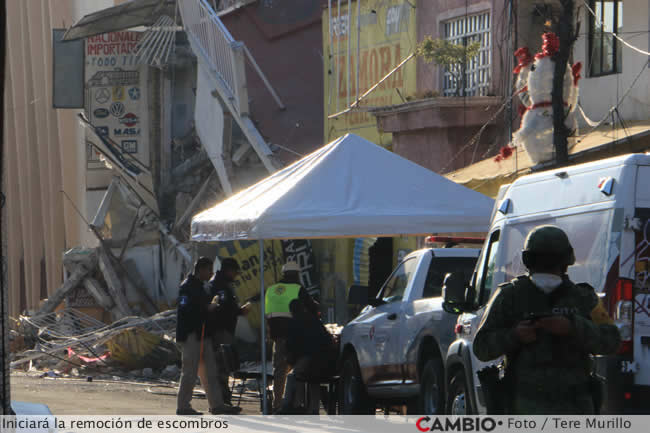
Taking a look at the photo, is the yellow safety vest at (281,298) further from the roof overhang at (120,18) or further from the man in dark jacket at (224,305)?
the roof overhang at (120,18)

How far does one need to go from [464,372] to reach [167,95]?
20.1 m

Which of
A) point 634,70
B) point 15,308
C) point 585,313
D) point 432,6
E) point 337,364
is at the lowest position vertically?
point 15,308

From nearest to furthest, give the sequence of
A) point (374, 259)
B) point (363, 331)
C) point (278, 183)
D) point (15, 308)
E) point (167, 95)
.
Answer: point (363, 331), point (278, 183), point (374, 259), point (167, 95), point (15, 308)

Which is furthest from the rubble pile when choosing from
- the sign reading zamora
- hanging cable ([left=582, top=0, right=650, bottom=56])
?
hanging cable ([left=582, top=0, right=650, bottom=56])

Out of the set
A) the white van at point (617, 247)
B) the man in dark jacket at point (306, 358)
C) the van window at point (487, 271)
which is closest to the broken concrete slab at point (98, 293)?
the man in dark jacket at point (306, 358)

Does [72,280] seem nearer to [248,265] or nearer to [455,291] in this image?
[248,265]

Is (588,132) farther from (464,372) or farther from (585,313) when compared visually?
(585,313)

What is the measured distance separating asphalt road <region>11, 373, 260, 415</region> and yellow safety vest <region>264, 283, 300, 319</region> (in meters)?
1.90

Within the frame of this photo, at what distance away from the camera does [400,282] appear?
12102 mm

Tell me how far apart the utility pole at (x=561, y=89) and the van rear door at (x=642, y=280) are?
22.5ft

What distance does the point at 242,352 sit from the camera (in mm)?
22078

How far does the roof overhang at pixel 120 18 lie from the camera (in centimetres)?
2569

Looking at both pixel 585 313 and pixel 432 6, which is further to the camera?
pixel 432 6

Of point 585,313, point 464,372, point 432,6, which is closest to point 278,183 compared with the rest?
point 464,372
